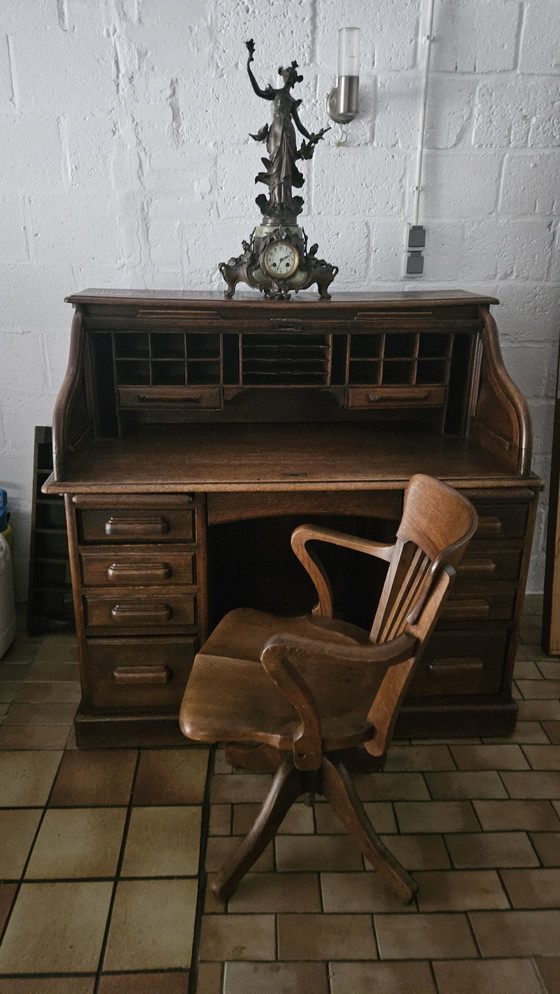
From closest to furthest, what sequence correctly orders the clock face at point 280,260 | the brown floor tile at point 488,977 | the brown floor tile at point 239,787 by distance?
the brown floor tile at point 488,977 < the brown floor tile at point 239,787 < the clock face at point 280,260

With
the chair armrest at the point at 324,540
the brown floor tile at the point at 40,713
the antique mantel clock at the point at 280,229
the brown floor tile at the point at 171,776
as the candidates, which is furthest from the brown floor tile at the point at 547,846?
the antique mantel clock at the point at 280,229

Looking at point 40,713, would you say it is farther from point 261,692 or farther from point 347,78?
point 347,78

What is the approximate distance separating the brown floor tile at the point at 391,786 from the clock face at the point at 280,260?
4.96ft

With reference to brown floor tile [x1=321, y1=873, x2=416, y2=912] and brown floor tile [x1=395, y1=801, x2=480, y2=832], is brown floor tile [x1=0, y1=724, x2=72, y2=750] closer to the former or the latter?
brown floor tile [x1=321, y1=873, x2=416, y2=912]

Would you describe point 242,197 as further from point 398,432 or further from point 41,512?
point 41,512

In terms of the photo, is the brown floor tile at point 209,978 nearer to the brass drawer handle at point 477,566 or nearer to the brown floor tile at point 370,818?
the brown floor tile at point 370,818

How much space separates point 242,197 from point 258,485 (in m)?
1.18

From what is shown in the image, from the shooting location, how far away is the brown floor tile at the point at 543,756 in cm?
214

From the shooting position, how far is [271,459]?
2.10 m

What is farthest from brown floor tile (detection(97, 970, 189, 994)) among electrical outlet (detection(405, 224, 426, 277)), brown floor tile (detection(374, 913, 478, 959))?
electrical outlet (detection(405, 224, 426, 277))

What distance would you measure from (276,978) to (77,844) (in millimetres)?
625

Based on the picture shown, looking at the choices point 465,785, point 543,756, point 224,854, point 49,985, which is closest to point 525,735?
point 543,756

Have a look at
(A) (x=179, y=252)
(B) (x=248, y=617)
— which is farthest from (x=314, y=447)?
(A) (x=179, y=252)

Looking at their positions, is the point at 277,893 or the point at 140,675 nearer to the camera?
the point at 277,893
